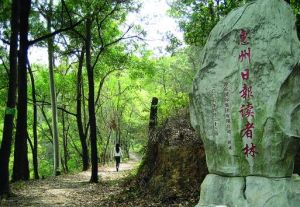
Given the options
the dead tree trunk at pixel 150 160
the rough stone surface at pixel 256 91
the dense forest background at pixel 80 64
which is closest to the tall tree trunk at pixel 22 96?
the dense forest background at pixel 80 64

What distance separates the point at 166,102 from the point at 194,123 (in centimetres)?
756

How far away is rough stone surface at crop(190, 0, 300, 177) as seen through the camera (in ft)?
19.8

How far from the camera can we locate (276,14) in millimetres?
6309

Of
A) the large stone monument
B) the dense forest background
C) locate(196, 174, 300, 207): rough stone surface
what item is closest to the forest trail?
the dense forest background

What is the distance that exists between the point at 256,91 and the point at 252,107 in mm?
252

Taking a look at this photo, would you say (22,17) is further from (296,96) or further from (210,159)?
(296,96)

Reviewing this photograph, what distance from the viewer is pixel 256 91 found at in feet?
20.5

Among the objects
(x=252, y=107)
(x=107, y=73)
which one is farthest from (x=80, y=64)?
(x=252, y=107)

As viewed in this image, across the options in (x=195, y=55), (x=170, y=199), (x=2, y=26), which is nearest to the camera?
(x=170, y=199)

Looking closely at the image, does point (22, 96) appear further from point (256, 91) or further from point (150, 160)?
point (256, 91)

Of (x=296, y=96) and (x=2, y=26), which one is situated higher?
(x=2, y=26)

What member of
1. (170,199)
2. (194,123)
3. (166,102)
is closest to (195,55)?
(166,102)

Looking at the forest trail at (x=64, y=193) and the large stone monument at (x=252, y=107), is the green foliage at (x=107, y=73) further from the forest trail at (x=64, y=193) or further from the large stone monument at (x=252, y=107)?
the large stone monument at (x=252, y=107)

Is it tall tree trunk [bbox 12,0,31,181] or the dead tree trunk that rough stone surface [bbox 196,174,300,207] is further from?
tall tree trunk [bbox 12,0,31,181]
